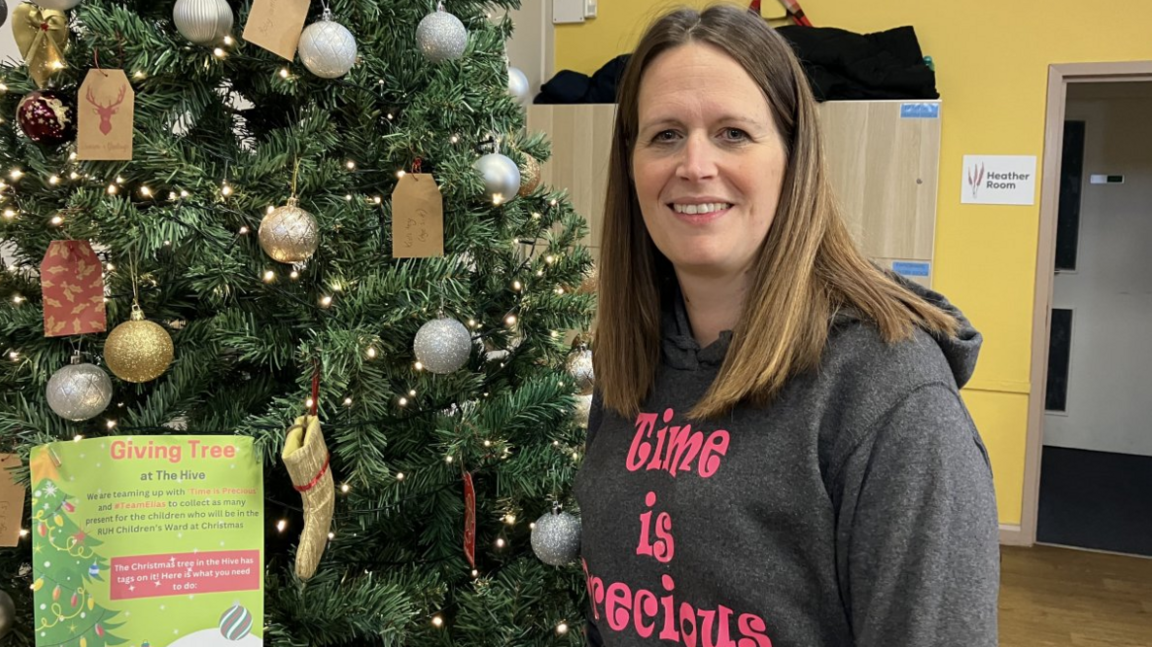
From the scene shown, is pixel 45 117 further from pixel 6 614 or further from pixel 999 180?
pixel 999 180

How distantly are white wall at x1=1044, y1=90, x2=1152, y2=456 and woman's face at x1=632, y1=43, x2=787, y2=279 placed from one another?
15.8ft

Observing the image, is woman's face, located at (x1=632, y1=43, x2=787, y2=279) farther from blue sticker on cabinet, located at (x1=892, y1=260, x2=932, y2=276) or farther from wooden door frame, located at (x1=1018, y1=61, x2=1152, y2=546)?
wooden door frame, located at (x1=1018, y1=61, x2=1152, y2=546)

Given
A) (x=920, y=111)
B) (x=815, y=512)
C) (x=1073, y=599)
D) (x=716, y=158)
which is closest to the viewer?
(x=815, y=512)

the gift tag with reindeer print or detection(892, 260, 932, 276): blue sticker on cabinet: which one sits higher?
the gift tag with reindeer print

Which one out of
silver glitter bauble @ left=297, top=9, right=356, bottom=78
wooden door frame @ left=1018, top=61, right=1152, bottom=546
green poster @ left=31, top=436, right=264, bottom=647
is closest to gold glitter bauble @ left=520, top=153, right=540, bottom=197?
silver glitter bauble @ left=297, top=9, right=356, bottom=78

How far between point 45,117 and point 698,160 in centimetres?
75

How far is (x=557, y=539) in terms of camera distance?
1098 mm

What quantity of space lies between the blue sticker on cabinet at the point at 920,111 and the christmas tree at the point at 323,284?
2.45 metres

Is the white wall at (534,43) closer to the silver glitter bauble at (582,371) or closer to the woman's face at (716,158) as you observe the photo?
the silver glitter bauble at (582,371)

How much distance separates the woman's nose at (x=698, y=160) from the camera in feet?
2.80

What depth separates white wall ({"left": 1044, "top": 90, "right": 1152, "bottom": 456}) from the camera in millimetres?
4723

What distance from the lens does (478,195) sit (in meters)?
1.08

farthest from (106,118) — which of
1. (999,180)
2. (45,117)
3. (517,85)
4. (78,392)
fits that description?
→ (999,180)

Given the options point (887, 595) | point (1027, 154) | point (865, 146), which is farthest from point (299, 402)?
point (1027, 154)
